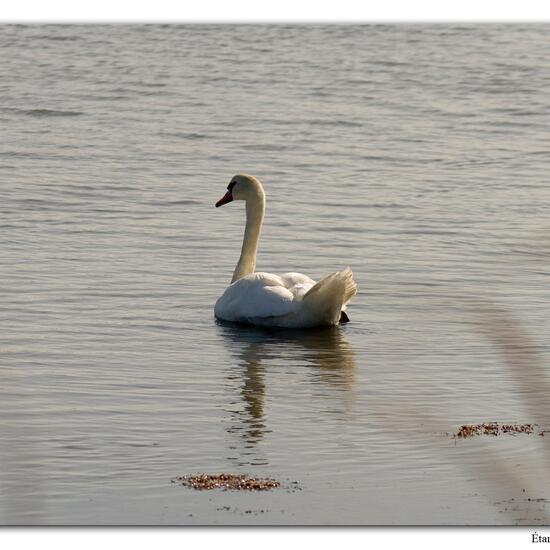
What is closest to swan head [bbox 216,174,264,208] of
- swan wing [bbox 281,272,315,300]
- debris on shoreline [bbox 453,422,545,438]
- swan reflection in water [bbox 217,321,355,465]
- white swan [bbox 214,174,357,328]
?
white swan [bbox 214,174,357,328]

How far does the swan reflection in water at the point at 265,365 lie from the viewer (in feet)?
30.7

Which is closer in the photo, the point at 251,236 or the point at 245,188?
the point at 251,236

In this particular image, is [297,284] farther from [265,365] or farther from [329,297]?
[265,365]

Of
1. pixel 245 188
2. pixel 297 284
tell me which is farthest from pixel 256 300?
pixel 245 188

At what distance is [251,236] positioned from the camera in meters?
14.1

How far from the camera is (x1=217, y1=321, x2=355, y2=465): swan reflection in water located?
30.7 ft

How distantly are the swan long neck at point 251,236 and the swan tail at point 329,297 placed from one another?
1401 millimetres

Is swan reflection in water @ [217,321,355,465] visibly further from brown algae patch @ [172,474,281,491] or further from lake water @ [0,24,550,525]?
brown algae patch @ [172,474,281,491]

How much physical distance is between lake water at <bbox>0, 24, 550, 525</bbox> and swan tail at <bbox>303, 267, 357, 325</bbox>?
16cm

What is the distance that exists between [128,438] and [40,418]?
707 millimetres

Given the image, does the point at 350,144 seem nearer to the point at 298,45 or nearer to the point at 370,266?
the point at 370,266

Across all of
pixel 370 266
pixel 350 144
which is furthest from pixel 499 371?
pixel 350 144

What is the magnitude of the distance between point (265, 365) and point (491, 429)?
2388mm

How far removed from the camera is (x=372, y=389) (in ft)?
34.1
